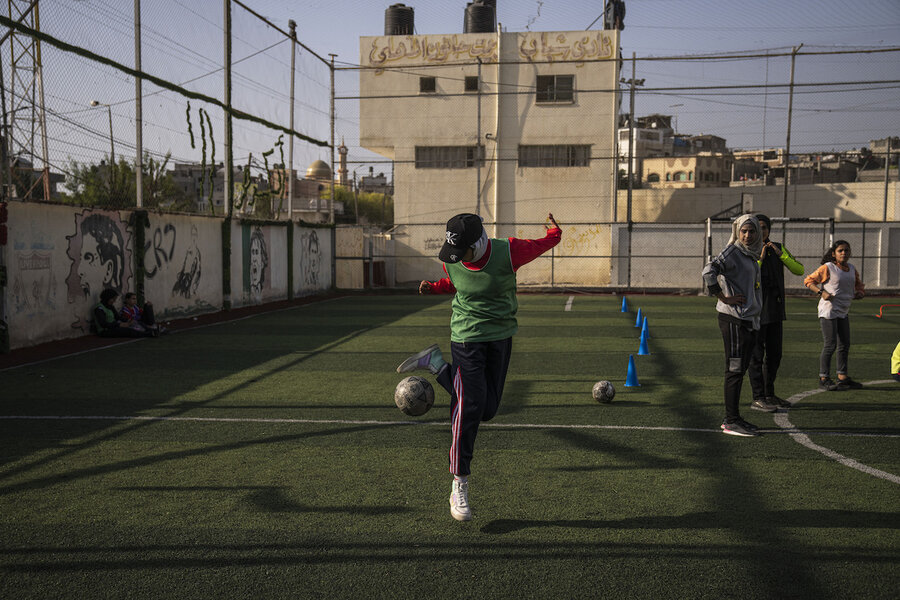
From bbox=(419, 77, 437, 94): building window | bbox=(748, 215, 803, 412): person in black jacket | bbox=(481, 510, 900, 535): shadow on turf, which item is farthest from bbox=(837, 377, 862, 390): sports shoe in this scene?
bbox=(419, 77, 437, 94): building window

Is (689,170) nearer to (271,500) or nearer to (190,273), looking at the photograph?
(190,273)

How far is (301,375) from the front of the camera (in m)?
10.8

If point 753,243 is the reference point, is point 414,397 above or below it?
below

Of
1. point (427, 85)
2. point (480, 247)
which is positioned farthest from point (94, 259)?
point (427, 85)

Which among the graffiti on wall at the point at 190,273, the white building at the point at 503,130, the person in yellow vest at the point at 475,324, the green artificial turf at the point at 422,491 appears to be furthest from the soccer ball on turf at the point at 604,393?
the white building at the point at 503,130

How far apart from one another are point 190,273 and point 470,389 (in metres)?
15.3

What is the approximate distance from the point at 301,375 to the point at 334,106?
2039cm

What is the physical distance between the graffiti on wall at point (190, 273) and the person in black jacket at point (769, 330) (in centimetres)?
1398

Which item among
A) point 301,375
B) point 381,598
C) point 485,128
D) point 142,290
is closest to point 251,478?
point 381,598

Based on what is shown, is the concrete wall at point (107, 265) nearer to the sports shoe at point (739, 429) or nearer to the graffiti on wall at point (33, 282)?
the graffiti on wall at point (33, 282)

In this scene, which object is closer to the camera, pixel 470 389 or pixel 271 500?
pixel 470 389

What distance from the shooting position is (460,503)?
200 inches

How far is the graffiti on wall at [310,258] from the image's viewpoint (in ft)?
87.1

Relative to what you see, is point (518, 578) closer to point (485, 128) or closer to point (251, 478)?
point (251, 478)
